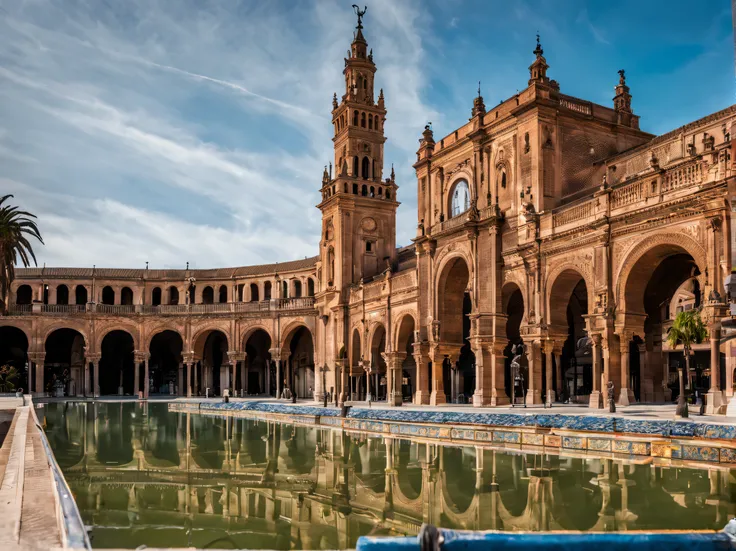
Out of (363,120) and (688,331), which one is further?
(363,120)

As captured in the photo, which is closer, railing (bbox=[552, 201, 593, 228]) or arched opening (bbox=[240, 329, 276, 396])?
railing (bbox=[552, 201, 593, 228])

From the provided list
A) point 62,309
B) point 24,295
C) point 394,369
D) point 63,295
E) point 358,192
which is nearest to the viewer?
point 394,369

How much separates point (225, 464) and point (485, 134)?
2219 centimetres

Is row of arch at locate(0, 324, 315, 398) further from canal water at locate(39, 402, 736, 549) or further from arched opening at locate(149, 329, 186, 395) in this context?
canal water at locate(39, 402, 736, 549)

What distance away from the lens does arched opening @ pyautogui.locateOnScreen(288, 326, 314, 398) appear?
59.6m

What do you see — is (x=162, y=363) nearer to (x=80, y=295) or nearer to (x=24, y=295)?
(x=80, y=295)

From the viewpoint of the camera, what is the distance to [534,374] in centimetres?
2959

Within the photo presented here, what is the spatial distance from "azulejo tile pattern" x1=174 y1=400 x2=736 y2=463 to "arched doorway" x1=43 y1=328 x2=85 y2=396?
4167cm

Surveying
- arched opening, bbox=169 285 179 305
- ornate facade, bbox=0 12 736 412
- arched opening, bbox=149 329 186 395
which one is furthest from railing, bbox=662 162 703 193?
arched opening, bbox=169 285 179 305

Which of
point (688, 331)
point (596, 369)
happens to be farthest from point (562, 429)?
point (596, 369)

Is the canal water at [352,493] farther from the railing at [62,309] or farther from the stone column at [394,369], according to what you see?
the railing at [62,309]

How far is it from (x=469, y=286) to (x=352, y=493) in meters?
21.0

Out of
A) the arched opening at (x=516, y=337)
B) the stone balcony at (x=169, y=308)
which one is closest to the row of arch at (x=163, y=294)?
the stone balcony at (x=169, y=308)

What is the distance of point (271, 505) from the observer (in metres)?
12.4
